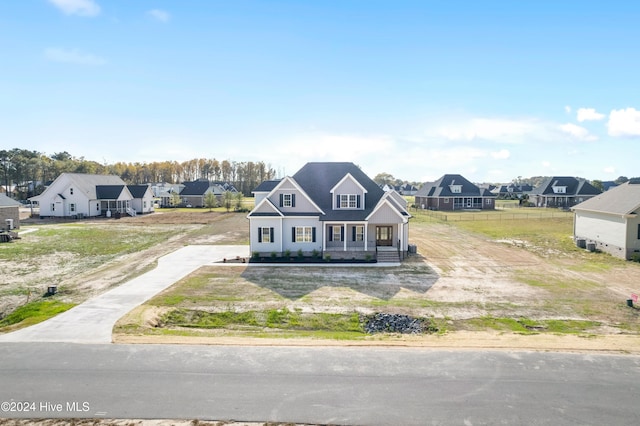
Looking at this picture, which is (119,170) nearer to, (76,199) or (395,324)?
(76,199)

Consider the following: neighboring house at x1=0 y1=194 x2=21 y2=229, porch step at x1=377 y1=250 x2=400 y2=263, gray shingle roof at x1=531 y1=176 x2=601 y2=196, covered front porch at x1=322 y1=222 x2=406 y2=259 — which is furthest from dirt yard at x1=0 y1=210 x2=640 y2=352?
gray shingle roof at x1=531 y1=176 x2=601 y2=196

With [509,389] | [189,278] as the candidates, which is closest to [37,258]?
[189,278]

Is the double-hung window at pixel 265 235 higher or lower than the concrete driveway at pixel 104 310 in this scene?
higher

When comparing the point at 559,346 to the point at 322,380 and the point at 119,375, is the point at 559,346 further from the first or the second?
the point at 119,375

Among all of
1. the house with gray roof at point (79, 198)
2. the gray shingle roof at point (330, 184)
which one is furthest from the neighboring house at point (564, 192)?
the house with gray roof at point (79, 198)

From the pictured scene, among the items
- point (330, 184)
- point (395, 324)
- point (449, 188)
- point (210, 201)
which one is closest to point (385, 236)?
point (330, 184)

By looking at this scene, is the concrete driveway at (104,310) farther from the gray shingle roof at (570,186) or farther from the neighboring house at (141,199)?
the gray shingle roof at (570,186)
